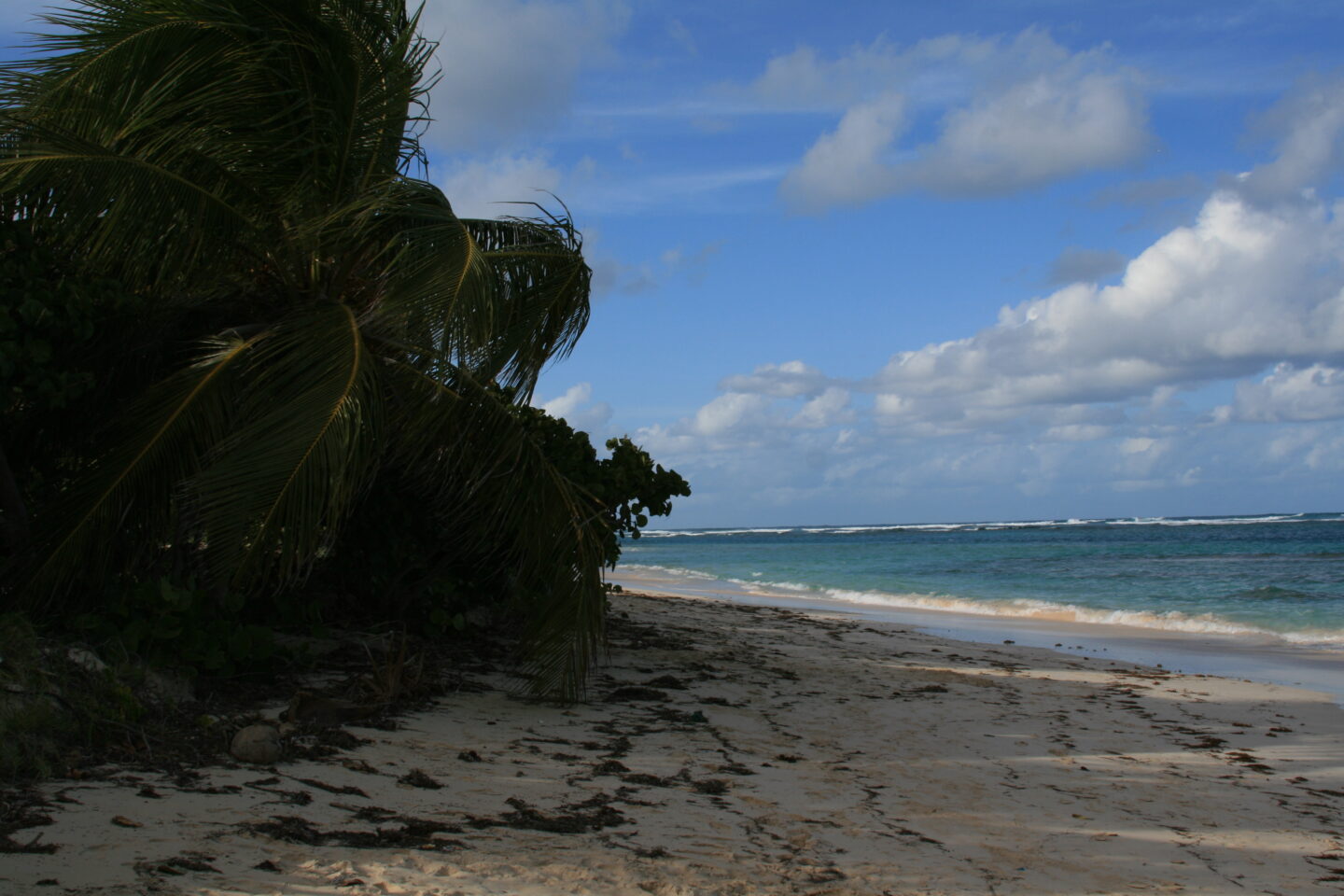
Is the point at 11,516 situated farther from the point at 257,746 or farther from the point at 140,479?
the point at 257,746

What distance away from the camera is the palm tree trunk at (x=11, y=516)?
5527 mm

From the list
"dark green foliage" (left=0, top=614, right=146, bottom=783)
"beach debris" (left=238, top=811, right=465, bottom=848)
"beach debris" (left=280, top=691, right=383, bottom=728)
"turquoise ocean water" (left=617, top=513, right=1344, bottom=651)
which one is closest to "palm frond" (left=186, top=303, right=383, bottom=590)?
"beach debris" (left=280, top=691, right=383, bottom=728)

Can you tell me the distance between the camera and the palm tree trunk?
553 centimetres

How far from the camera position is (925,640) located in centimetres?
Answer: 1216

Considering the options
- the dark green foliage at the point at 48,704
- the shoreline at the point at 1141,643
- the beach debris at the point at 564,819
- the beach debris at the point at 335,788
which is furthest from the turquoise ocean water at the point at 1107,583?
the dark green foliage at the point at 48,704

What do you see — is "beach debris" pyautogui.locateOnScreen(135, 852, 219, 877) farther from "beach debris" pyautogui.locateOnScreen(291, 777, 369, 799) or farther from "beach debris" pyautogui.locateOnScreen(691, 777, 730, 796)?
"beach debris" pyautogui.locateOnScreen(691, 777, 730, 796)

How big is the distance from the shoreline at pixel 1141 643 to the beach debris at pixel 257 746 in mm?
8335

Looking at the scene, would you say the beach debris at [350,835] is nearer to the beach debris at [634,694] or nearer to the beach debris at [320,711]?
the beach debris at [320,711]

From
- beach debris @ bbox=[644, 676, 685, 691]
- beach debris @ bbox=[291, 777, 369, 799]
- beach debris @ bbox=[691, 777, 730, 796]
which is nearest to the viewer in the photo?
beach debris @ bbox=[291, 777, 369, 799]

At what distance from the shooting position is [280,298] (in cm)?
644

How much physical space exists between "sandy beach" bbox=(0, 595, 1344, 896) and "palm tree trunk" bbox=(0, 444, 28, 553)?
1794mm

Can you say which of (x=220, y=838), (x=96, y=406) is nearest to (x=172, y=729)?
(x=220, y=838)

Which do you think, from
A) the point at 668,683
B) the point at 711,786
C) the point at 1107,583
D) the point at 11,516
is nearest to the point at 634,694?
the point at 668,683

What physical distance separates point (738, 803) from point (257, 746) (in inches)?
82.8
